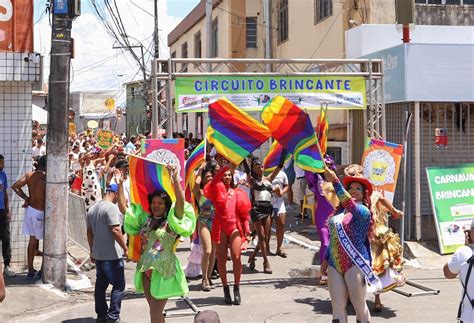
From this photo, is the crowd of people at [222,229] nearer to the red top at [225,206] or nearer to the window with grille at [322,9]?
the red top at [225,206]

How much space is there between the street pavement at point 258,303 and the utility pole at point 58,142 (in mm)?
527

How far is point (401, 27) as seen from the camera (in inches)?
514

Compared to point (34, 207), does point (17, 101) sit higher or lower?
higher

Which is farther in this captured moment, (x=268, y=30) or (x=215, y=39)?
(x=215, y=39)

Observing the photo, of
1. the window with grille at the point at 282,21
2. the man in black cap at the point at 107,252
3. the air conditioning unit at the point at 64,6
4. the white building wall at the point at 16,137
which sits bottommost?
the man in black cap at the point at 107,252

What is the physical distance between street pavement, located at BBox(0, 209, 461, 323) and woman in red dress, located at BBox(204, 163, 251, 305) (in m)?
0.43

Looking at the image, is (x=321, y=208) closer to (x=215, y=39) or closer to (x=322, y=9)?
(x=322, y=9)

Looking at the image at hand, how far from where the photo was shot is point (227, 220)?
8.31m

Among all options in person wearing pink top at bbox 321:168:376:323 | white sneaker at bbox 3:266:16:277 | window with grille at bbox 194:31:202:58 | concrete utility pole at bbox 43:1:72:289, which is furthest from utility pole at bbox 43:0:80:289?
window with grille at bbox 194:31:202:58

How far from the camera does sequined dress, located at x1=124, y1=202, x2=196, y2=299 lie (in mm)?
5793

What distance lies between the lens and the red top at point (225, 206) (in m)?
8.33

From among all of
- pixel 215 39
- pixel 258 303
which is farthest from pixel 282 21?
pixel 258 303

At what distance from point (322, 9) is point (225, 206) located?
1060 cm

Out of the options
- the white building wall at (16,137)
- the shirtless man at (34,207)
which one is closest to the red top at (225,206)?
the shirtless man at (34,207)
